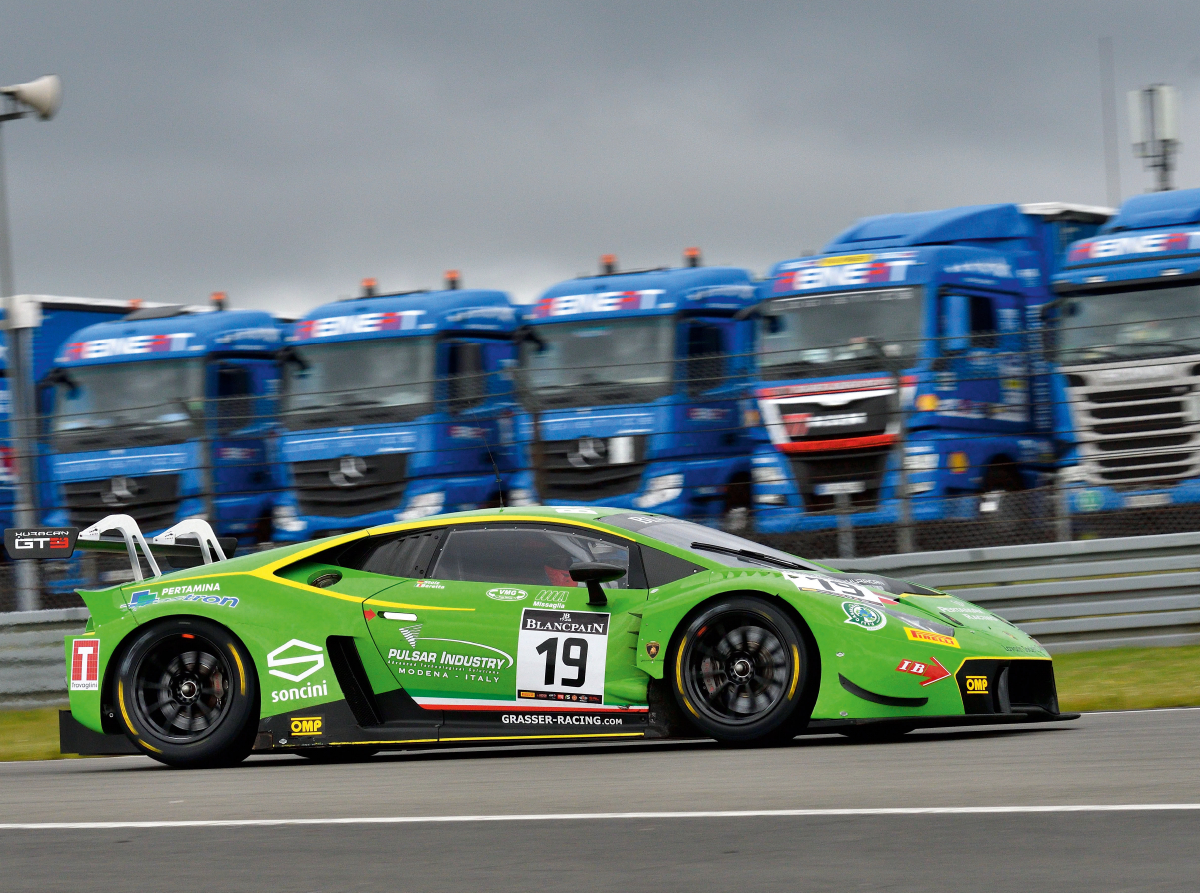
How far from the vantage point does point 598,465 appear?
52.4 feet

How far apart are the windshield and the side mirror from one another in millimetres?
328

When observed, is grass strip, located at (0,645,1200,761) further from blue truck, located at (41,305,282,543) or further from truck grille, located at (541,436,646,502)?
truck grille, located at (541,436,646,502)

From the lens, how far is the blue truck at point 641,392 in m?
14.8

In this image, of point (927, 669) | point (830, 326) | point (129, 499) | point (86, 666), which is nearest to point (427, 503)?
point (129, 499)

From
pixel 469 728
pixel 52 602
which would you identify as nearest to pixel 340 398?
pixel 52 602

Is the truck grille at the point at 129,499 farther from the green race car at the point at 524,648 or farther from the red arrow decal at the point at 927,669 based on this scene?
the red arrow decal at the point at 927,669

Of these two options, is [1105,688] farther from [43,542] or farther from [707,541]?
[43,542]

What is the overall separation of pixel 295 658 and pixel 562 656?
4.24 feet

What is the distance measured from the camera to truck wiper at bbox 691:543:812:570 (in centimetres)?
771

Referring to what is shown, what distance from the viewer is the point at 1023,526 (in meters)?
12.2

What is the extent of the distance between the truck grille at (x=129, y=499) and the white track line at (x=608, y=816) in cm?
990

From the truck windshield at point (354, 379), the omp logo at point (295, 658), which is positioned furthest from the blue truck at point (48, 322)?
the omp logo at point (295, 658)

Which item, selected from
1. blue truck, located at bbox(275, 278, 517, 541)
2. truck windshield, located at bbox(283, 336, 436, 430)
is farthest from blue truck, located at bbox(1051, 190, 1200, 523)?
truck windshield, located at bbox(283, 336, 436, 430)

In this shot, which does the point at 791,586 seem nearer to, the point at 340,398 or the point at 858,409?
the point at 858,409
